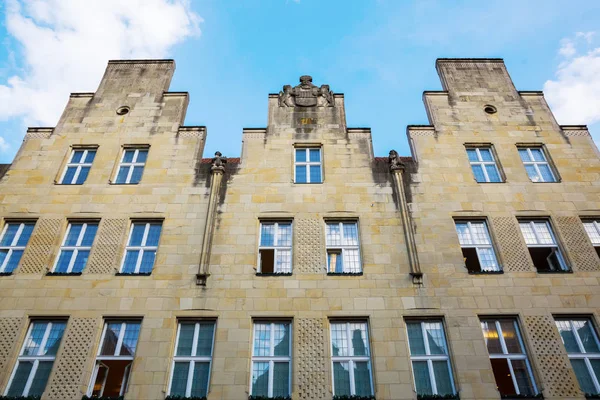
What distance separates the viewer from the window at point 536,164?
1697cm

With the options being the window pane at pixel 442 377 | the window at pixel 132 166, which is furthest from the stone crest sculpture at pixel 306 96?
the window pane at pixel 442 377

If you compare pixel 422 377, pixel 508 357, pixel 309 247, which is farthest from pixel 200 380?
pixel 508 357

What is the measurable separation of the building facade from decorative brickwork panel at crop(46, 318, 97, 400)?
53mm

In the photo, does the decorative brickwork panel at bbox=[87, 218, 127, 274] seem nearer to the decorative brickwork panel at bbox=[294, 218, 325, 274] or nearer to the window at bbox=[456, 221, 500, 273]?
the decorative brickwork panel at bbox=[294, 218, 325, 274]

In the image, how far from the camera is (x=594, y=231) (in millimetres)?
15320

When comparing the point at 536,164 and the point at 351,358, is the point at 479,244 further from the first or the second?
the point at 351,358

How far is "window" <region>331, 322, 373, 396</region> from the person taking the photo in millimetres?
12133

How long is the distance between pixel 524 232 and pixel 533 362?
188 inches

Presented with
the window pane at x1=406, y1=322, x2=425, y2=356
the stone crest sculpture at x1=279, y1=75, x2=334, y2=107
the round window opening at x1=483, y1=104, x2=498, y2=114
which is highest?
the stone crest sculpture at x1=279, y1=75, x2=334, y2=107

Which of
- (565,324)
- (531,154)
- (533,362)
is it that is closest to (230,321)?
(533,362)

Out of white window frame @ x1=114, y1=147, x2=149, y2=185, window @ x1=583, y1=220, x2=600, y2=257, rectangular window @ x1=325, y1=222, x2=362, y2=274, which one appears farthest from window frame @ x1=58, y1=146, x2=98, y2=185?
window @ x1=583, y1=220, x2=600, y2=257

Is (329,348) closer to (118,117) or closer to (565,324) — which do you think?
(565,324)

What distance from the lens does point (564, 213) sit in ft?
51.1

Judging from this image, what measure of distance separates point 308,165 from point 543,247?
355 inches
